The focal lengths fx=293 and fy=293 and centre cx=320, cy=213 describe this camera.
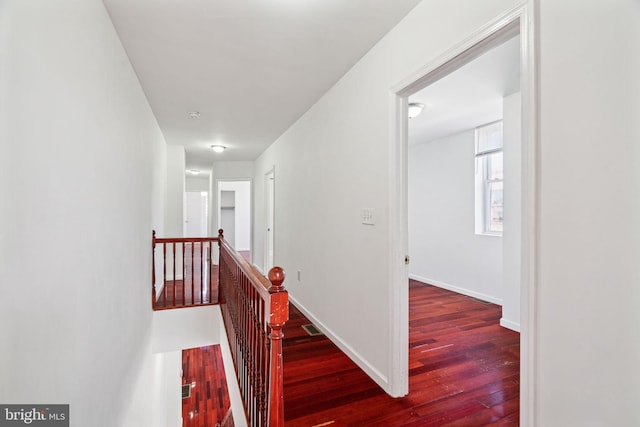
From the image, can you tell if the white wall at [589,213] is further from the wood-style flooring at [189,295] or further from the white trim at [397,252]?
the wood-style flooring at [189,295]

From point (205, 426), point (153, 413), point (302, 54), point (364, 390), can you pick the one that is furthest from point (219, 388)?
point (302, 54)

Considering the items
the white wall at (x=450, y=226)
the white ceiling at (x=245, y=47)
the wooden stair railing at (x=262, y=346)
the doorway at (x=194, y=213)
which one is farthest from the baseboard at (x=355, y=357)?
the doorway at (x=194, y=213)

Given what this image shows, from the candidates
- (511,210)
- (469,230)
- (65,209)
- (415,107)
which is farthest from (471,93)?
(65,209)

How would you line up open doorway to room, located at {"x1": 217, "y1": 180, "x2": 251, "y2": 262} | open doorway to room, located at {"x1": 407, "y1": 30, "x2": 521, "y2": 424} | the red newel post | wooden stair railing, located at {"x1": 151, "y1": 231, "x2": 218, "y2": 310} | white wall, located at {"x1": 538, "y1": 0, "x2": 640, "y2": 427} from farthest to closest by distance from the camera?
open doorway to room, located at {"x1": 217, "y1": 180, "x2": 251, "y2": 262}
wooden stair railing, located at {"x1": 151, "y1": 231, "x2": 218, "y2": 310}
open doorway to room, located at {"x1": 407, "y1": 30, "x2": 521, "y2": 424}
the red newel post
white wall, located at {"x1": 538, "y1": 0, "x2": 640, "y2": 427}

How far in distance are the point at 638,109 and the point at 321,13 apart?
1.66 metres

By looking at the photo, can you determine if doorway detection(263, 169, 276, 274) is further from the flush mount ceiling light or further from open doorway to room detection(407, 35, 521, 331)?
the flush mount ceiling light

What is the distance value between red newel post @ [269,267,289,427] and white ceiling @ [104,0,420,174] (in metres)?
1.66

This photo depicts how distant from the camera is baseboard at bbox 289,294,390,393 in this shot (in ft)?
6.70

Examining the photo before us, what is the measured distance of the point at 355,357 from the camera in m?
2.41

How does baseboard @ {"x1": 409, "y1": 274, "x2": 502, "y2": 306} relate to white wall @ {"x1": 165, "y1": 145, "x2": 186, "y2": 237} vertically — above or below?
below

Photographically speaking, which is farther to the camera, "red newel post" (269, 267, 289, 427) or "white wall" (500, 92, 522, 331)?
"white wall" (500, 92, 522, 331)

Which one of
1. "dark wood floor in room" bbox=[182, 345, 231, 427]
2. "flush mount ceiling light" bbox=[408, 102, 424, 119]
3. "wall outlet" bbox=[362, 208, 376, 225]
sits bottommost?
"dark wood floor in room" bbox=[182, 345, 231, 427]

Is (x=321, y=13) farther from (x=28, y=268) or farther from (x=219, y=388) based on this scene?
(x=219, y=388)

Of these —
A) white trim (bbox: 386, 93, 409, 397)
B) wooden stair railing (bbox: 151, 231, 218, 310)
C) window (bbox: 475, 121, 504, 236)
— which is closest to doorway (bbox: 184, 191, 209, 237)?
wooden stair railing (bbox: 151, 231, 218, 310)
